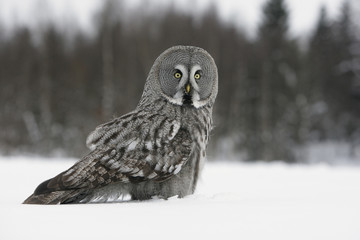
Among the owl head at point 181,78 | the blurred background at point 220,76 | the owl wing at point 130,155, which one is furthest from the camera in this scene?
the blurred background at point 220,76

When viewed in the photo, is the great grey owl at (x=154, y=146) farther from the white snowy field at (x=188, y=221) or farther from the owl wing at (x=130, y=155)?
the white snowy field at (x=188, y=221)

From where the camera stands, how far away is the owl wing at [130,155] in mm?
2826

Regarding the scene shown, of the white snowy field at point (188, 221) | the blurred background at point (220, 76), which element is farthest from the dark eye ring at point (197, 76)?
the blurred background at point (220, 76)

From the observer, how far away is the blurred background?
62.6ft

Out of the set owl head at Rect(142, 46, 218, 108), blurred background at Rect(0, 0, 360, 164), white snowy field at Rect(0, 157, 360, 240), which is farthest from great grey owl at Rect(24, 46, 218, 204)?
blurred background at Rect(0, 0, 360, 164)

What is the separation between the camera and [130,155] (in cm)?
296

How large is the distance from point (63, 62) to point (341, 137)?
1830 centimetres

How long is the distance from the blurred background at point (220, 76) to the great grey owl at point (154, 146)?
13640 millimetres

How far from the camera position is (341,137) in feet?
86.8

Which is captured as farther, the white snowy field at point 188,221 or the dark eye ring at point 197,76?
the dark eye ring at point 197,76

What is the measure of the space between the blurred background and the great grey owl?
44.7 feet

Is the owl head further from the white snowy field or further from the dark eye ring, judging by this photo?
the white snowy field

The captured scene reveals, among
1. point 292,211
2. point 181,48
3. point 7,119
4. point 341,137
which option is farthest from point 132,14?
point 292,211

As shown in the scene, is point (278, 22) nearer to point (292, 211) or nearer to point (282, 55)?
point (282, 55)
